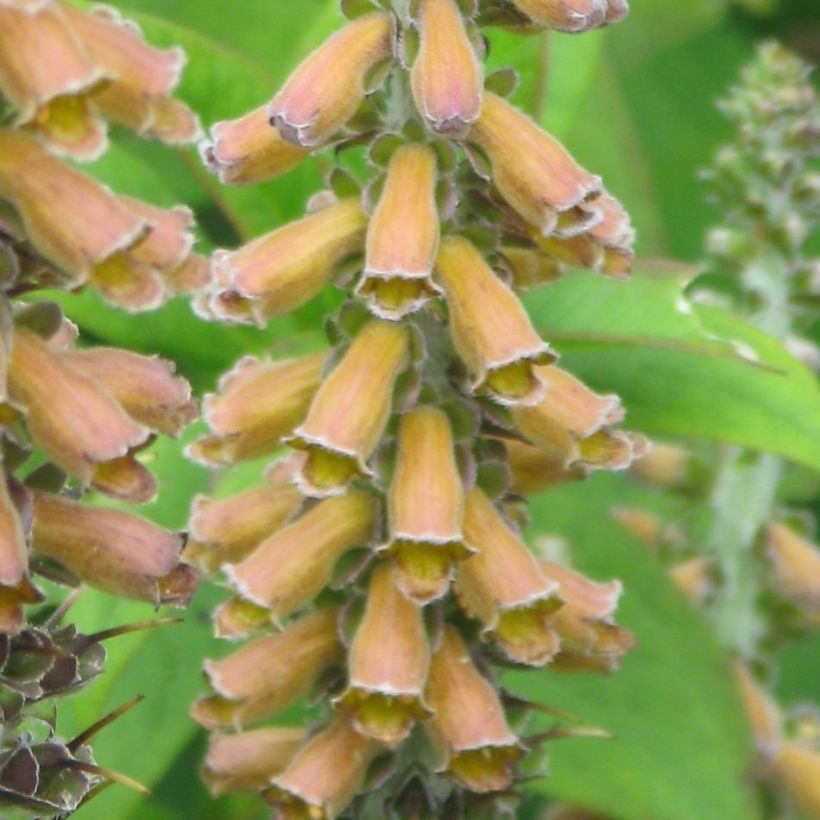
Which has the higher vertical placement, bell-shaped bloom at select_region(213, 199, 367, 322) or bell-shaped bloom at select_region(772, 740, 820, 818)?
bell-shaped bloom at select_region(213, 199, 367, 322)

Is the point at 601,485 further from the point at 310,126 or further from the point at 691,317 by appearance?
the point at 310,126

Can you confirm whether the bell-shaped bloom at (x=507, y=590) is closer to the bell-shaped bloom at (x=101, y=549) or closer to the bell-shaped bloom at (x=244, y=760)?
the bell-shaped bloom at (x=244, y=760)

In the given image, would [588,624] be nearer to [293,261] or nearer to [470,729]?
[470,729]

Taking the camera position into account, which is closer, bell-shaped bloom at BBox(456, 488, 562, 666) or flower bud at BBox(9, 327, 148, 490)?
flower bud at BBox(9, 327, 148, 490)

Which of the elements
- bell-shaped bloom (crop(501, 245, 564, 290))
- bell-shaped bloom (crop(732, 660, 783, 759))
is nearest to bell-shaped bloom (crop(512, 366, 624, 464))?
bell-shaped bloom (crop(501, 245, 564, 290))

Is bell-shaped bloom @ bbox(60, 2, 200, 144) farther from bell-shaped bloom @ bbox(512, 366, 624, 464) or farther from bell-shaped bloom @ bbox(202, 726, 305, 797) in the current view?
bell-shaped bloom @ bbox(202, 726, 305, 797)

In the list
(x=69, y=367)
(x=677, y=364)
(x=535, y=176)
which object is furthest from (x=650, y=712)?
(x=69, y=367)
